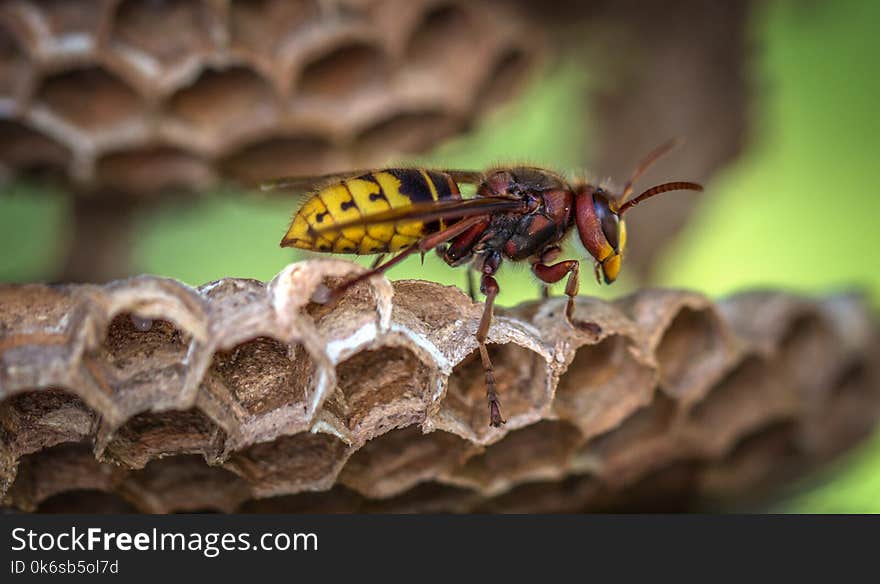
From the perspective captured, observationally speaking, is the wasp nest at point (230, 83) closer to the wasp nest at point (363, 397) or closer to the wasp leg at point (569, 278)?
the wasp leg at point (569, 278)

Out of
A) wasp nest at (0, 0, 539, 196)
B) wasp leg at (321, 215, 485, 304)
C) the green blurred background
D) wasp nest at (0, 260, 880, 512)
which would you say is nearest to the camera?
wasp nest at (0, 260, 880, 512)

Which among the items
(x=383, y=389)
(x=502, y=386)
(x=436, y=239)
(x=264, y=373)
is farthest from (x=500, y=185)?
(x=264, y=373)

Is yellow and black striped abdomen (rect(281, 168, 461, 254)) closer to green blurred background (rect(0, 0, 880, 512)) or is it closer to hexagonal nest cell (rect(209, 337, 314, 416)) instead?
hexagonal nest cell (rect(209, 337, 314, 416))

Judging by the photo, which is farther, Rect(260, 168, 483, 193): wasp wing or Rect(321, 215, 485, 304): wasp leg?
Rect(260, 168, 483, 193): wasp wing

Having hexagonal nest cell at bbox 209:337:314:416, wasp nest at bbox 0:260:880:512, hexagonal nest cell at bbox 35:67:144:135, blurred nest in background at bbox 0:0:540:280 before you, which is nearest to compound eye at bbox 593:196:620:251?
wasp nest at bbox 0:260:880:512

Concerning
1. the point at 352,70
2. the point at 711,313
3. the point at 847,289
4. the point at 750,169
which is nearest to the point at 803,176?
the point at 750,169

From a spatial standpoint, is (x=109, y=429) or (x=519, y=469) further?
(x=519, y=469)

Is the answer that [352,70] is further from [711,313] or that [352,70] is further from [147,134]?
[711,313]
